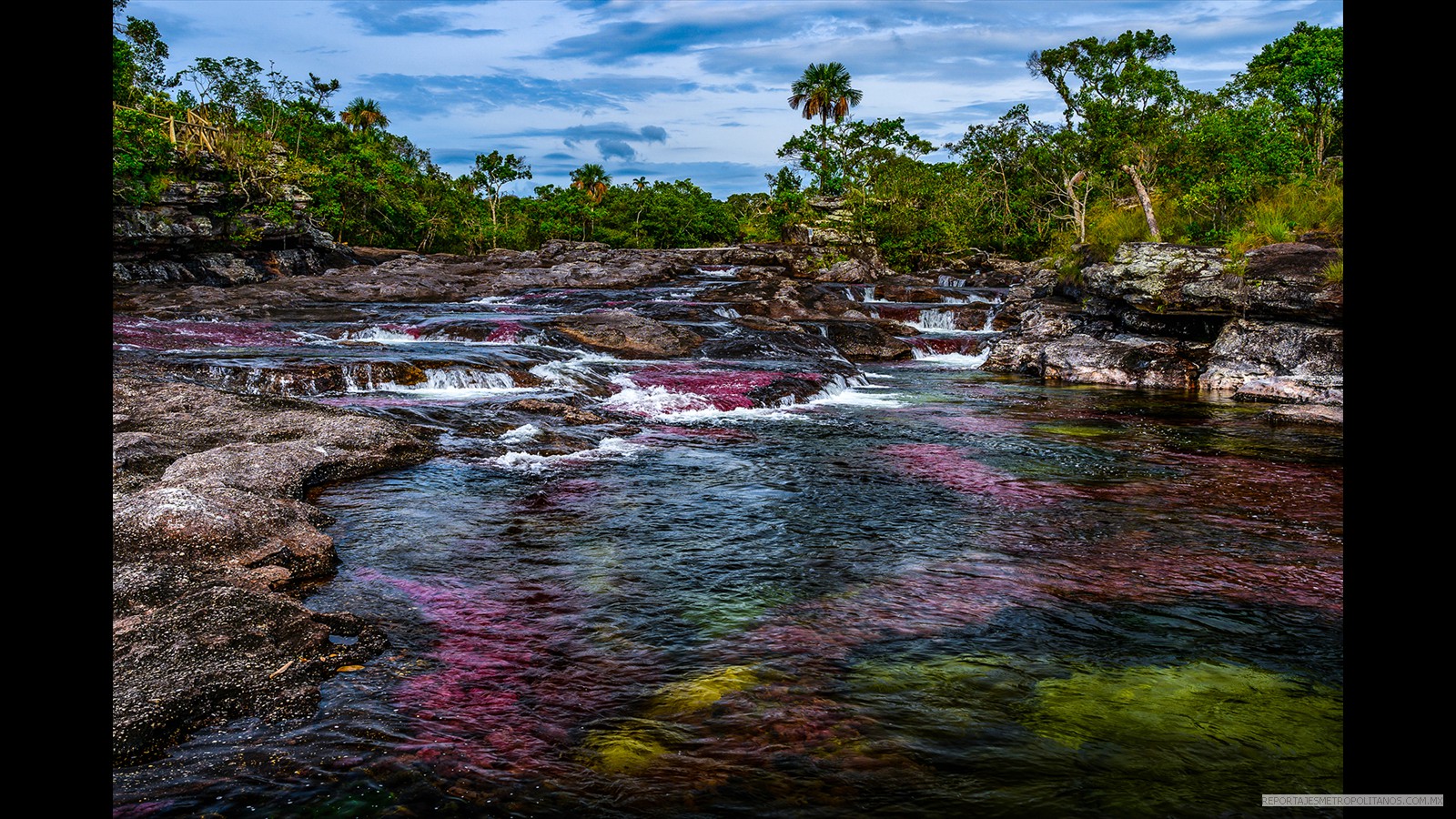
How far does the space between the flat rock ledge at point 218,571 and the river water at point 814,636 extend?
0.23 metres

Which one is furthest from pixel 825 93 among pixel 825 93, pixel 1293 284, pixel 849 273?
pixel 1293 284

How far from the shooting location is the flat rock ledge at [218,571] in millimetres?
4340

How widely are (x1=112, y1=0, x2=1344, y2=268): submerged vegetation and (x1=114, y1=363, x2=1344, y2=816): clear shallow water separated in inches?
121

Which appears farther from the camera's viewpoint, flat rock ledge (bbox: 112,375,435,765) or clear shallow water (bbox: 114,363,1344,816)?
flat rock ledge (bbox: 112,375,435,765)

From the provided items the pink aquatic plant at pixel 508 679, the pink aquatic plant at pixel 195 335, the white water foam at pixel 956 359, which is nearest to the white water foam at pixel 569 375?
the pink aquatic plant at pixel 195 335

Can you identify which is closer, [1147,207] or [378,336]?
[378,336]

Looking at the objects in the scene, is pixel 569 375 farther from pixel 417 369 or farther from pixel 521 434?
pixel 521 434

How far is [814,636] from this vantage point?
18.9 ft

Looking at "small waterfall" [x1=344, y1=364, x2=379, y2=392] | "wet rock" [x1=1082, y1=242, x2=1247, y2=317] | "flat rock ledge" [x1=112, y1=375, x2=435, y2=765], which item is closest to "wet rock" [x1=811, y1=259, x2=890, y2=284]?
"wet rock" [x1=1082, y1=242, x2=1247, y2=317]

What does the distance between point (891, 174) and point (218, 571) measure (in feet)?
192

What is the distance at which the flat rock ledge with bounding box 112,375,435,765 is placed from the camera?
4.34 meters

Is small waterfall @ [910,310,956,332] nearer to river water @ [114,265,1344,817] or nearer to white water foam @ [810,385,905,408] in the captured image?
white water foam @ [810,385,905,408]

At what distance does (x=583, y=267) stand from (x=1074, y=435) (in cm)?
3479

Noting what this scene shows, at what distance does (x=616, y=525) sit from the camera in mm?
8398
